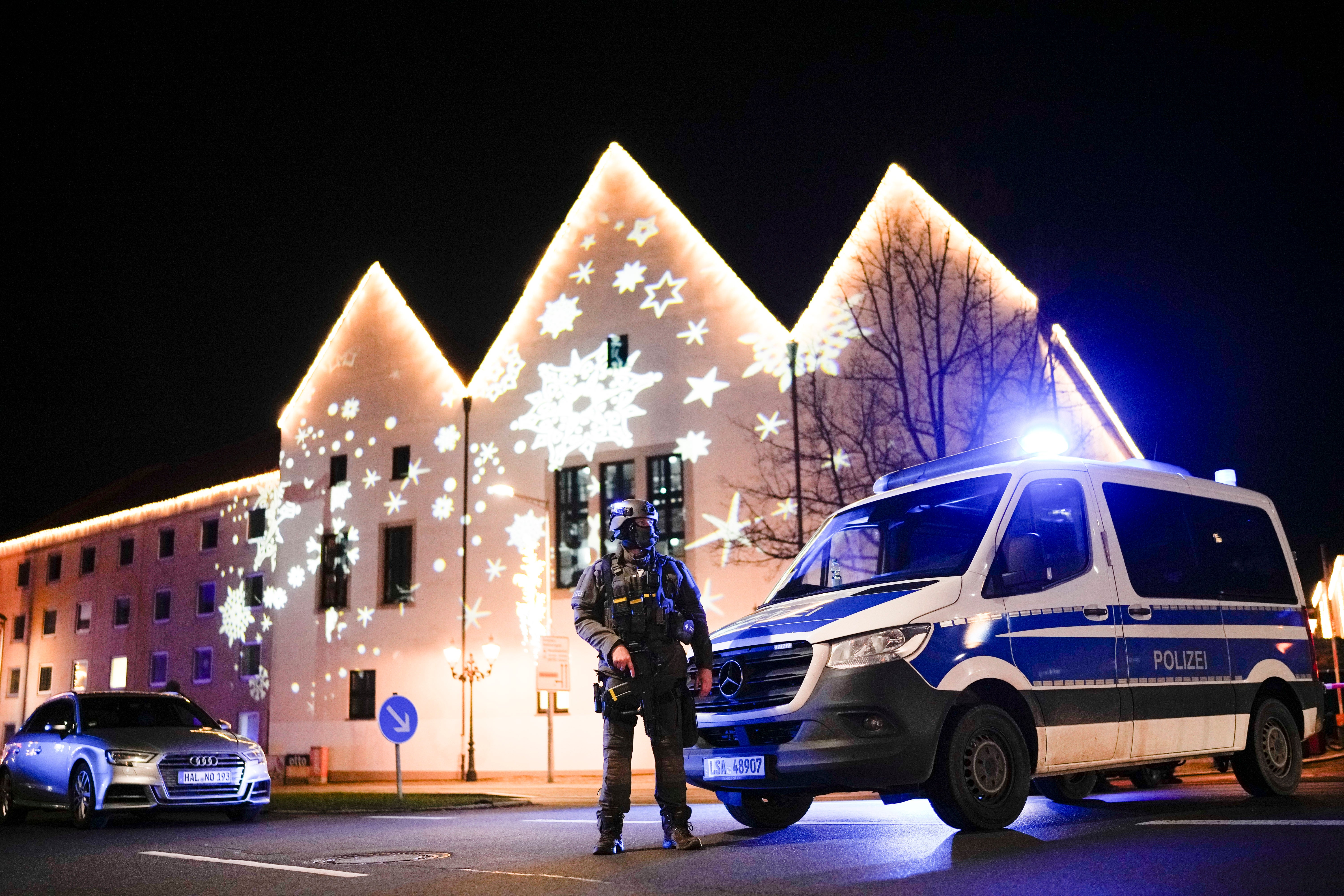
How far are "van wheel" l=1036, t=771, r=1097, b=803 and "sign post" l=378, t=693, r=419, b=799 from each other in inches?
372

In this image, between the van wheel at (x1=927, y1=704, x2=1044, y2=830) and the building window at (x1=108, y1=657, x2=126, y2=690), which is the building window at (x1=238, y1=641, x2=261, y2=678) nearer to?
the building window at (x1=108, y1=657, x2=126, y2=690)

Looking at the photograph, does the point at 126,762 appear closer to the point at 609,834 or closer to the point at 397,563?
the point at 609,834

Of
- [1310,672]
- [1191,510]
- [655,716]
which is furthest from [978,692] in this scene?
[1310,672]

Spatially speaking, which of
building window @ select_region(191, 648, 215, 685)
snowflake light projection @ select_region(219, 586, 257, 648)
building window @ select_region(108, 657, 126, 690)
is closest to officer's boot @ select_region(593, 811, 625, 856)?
snowflake light projection @ select_region(219, 586, 257, 648)

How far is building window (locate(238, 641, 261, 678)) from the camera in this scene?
37781mm

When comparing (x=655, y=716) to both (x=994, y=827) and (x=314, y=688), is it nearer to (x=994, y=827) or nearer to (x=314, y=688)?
(x=994, y=827)

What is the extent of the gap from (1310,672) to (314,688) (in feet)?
97.3

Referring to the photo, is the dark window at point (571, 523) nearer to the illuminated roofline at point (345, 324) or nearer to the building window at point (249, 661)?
the illuminated roofline at point (345, 324)

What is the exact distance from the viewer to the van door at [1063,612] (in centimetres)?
754

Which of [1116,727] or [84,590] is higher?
[84,590]

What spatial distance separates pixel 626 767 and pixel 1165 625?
156 inches

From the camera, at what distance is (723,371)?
28875 mm

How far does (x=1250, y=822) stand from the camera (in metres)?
6.93

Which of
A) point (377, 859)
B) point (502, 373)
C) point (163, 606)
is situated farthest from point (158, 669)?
point (377, 859)
